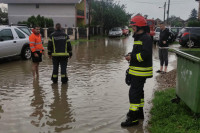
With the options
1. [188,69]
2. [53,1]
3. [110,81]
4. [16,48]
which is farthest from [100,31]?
[188,69]

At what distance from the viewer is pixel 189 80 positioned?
3.96 meters

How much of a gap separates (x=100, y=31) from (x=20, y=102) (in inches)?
1439

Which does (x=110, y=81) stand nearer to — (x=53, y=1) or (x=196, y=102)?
(x=196, y=102)

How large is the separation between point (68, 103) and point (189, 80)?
8.81 feet

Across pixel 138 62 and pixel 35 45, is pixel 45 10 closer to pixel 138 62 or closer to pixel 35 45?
pixel 35 45

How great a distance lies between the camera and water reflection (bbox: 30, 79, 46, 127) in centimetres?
423

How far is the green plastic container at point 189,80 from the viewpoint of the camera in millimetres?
3641

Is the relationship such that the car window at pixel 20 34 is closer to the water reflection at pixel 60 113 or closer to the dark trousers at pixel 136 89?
the water reflection at pixel 60 113

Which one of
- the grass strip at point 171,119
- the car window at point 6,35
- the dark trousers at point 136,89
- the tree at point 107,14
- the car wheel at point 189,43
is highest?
the tree at point 107,14

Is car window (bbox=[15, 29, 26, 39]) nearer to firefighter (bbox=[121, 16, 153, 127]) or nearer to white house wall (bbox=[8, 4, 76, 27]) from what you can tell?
firefighter (bbox=[121, 16, 153, 127])

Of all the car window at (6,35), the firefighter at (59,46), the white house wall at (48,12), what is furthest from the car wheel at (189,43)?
the white house wall at (48,12)

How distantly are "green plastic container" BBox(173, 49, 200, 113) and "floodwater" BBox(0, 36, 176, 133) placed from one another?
0.85m

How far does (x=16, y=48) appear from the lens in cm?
1032

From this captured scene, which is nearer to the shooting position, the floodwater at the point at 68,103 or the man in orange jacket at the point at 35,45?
the floodwater at the point at 68,103
